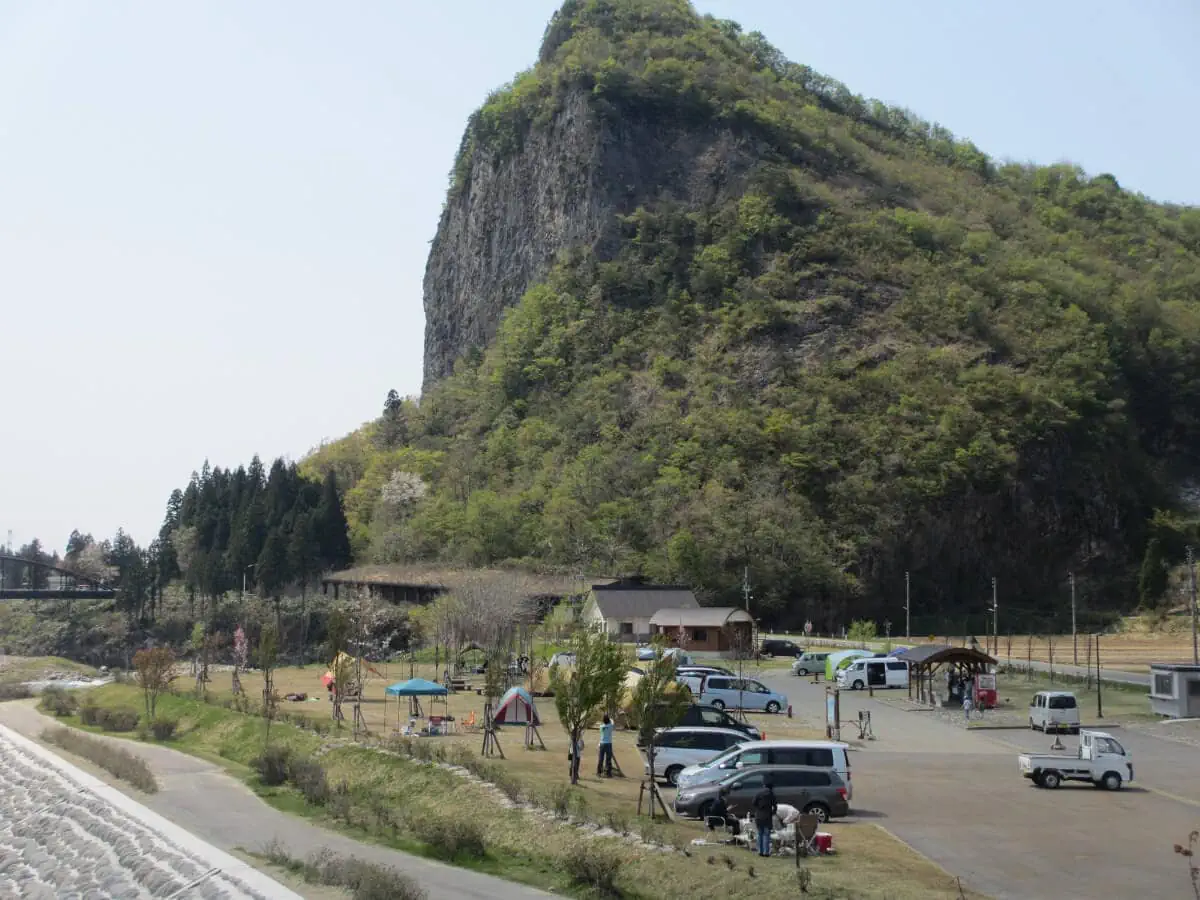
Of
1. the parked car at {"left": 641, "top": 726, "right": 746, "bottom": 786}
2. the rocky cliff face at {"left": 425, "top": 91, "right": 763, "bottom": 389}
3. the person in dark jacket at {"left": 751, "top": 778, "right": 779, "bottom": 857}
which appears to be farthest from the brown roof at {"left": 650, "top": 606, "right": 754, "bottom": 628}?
the rocky cliff face at {"left": 425, "top": 91, "right": 763, "bottom": 389}

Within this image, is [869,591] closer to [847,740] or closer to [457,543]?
[457,543]

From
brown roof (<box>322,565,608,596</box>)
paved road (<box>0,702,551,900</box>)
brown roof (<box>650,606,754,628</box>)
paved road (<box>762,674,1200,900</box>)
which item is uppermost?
brown roof (<box>322,565,608,596</box>)

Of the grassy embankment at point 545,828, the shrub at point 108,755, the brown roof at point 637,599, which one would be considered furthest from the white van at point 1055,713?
the brown roof at point 637,599

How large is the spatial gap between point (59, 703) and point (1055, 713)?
144 ft

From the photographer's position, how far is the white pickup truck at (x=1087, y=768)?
2838 centimetres

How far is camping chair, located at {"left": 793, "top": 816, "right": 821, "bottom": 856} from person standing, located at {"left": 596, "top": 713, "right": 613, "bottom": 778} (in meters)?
8.04

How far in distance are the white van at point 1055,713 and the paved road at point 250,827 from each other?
20.6 meters

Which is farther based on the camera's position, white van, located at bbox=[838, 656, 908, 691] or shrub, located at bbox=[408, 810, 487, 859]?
white van, located at bbox=[838, 656, 908, 691]

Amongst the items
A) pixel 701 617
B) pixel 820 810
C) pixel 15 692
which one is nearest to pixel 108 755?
pixel 820 810

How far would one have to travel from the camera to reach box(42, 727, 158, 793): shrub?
35266mm

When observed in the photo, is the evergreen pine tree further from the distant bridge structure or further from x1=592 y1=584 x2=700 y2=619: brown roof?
x1=592 y1=584 x2=700 y2=619: brown roof

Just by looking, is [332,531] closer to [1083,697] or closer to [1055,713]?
[1083,697]

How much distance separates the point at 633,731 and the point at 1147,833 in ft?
54.7

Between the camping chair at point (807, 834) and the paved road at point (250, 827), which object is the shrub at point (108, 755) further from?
the camping chair at point (807, 834)
